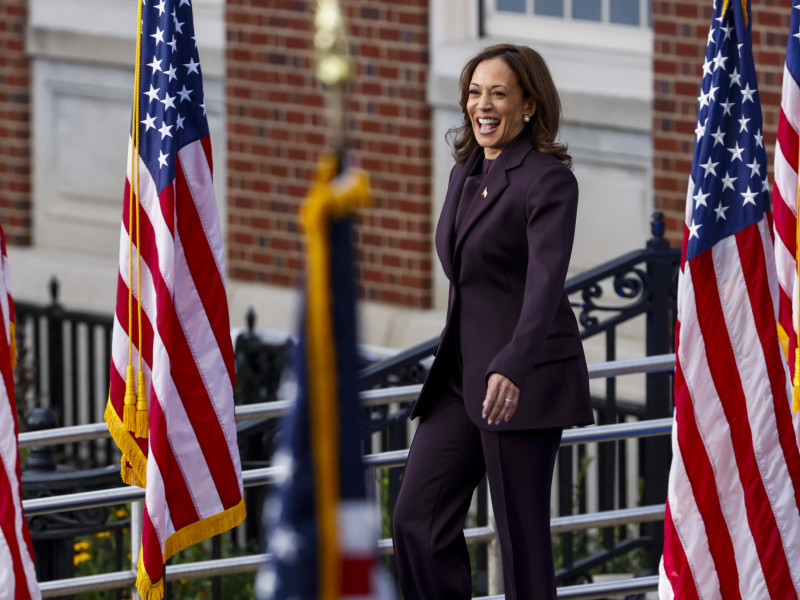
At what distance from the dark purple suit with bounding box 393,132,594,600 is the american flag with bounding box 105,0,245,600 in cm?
85

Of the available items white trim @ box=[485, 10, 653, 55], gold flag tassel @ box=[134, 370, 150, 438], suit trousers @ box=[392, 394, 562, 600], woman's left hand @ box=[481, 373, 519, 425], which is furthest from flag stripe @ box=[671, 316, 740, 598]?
white trim @ box=[485, 10, 653, 55]

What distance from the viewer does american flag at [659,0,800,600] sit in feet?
16.7

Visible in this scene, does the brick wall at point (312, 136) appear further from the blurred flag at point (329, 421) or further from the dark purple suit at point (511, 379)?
the blurred flag at point (329, 421)

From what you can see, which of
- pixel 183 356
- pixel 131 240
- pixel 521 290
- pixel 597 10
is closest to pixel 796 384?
pixel 521 290

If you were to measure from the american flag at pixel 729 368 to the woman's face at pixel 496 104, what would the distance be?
75cm

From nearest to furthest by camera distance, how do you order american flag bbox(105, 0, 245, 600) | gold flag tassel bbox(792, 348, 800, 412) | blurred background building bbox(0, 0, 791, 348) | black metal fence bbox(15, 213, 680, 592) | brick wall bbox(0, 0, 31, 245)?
gold flag tassel bbox(792, 348, 800, 412), american flag bbox(105, 0, 245, 600), black metal fence bbox(15, 213, 680, 592), blurred background building bbox(0, 0, 791, 348), brick wall bbox(0, 0, 31, 245)

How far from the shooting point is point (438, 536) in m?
4.62

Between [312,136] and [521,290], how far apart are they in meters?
5.46

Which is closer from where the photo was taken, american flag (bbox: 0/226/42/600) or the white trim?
american flag (bbox: 0/226/42/600)

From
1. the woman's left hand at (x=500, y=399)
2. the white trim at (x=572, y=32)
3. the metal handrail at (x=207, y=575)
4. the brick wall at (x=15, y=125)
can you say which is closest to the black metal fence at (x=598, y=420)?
the metal handrail at (x=207, y=575)

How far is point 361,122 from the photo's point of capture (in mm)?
9656

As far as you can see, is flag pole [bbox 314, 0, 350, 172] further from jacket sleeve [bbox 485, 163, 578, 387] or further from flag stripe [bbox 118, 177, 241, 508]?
flag stripe [bbox 118, 177, 241, 508]

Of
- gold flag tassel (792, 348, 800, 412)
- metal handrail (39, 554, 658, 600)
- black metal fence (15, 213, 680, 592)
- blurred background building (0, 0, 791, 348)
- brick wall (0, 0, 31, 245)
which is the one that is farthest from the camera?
brick wall (0, 0, 31, 245)

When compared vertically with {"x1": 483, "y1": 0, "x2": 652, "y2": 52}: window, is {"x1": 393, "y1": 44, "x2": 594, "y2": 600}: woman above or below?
below
